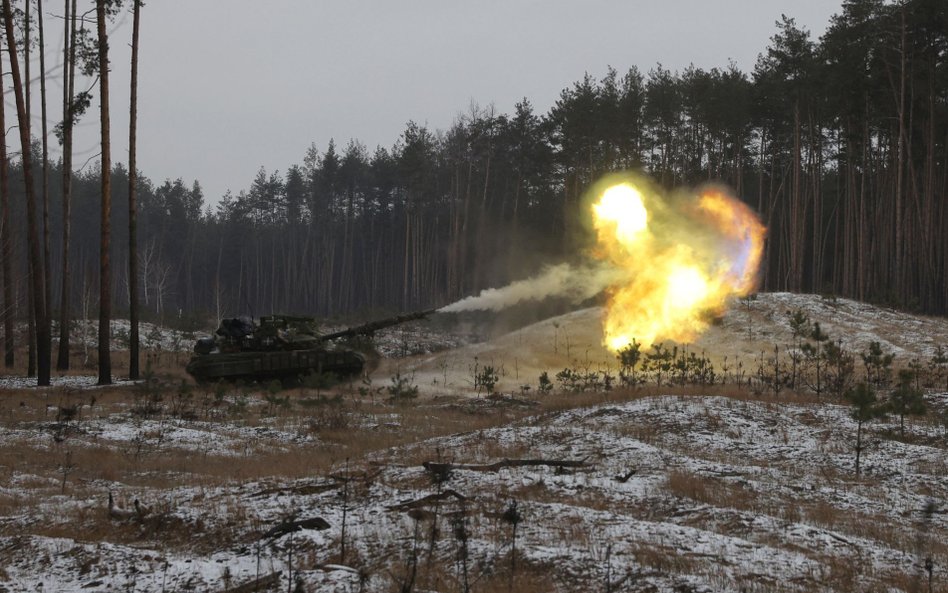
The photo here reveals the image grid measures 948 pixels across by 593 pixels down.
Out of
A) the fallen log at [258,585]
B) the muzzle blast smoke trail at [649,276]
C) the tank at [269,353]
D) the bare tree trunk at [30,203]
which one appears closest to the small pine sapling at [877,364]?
the muzzle blast smoke trail at [649,276]

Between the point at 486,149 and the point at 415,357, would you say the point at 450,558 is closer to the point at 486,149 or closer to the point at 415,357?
the point at 415,357

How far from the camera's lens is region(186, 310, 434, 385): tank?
25.1 metres

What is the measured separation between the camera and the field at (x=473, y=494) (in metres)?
6.94

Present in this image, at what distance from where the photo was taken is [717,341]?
32.0 meters

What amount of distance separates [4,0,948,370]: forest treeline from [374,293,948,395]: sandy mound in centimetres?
517

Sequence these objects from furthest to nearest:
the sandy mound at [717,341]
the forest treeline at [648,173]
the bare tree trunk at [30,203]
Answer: the forest treeline at [648,173], the sandy mound at [717,341], the bare tree trunk at [30,203]

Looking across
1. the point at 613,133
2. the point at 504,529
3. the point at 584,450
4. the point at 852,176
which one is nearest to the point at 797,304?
the point at 852,176

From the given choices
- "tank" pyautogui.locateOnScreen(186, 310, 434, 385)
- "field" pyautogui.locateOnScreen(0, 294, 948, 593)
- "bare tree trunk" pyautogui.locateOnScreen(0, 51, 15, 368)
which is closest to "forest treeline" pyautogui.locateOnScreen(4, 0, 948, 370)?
"bare tree trunk" pyautogui.locateOnScreen(0, 51, 15, 368)

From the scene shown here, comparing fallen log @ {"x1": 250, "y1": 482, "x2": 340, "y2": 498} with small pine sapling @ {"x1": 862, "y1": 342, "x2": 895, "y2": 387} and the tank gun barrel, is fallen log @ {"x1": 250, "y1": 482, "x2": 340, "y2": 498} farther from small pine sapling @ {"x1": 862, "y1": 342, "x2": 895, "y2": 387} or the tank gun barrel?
the tank gun barrel

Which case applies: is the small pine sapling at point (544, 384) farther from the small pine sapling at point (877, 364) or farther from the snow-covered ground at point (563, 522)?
the snow-covered ground at point (563, 522)

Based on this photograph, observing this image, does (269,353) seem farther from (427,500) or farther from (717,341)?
(717,341)

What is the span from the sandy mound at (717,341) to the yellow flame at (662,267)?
101 centimetres

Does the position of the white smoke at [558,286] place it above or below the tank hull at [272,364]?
above

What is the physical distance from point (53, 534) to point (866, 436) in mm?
13989
